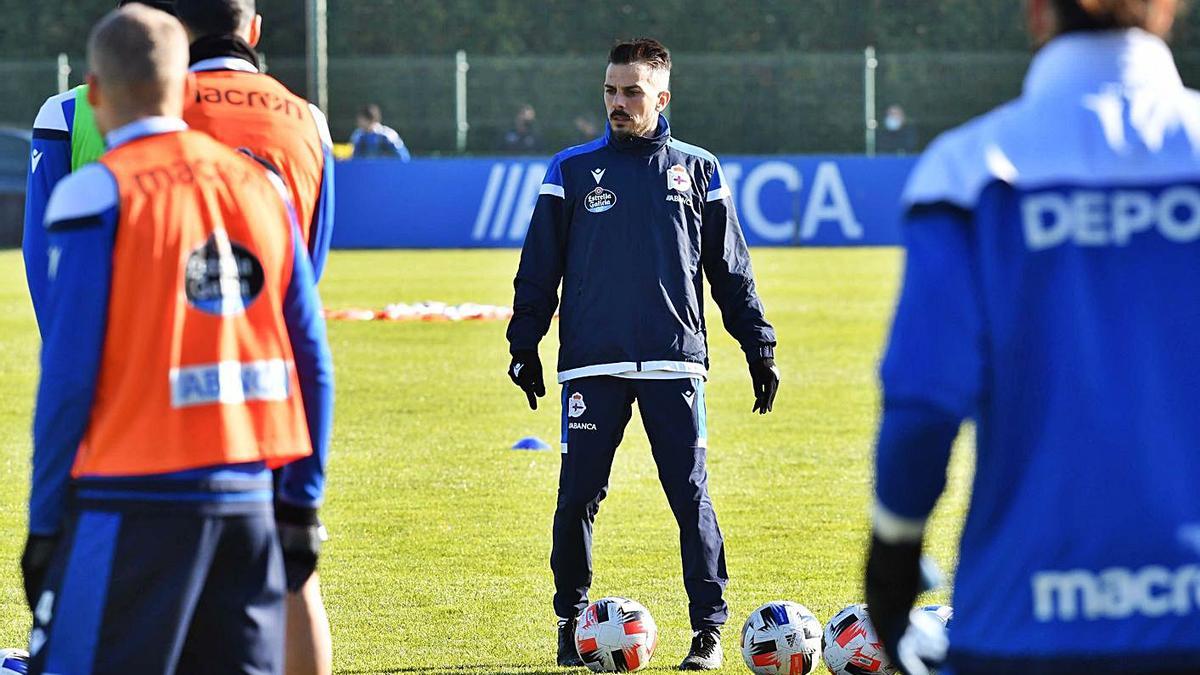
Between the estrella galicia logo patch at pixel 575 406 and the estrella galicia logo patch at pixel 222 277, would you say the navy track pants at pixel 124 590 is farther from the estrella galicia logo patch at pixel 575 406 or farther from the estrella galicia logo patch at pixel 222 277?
the estrella galicia logo patch at pixel 575 406

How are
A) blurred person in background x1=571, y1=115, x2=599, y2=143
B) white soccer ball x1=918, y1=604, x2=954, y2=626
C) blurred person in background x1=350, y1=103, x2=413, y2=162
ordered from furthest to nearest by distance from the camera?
blurred person in background x1=571, y1=115, x2=599, y2=143
blurred person in background x1=350, y1=103, x2=413, y2=162
white soccer ball x1=918, y1=604, x2=954, y2=626

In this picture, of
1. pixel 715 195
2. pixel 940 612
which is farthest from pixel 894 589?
pixel 715 195

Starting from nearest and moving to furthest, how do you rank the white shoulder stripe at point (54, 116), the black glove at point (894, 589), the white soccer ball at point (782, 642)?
the black glove at point (894, 589) → the white shoulder stripe at point (54, 116) → the white soccer ball at point (782, 642)

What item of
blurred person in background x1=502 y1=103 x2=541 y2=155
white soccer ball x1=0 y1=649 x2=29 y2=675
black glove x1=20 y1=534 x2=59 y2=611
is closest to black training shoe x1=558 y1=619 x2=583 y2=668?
white soccer ball x1=0 y1=649 x2=29 y2=675

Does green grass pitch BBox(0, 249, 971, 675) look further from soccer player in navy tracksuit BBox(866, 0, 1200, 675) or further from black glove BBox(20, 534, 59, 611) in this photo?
soccer player in navy tracksuit BBox(866, 0, 1200, 675)

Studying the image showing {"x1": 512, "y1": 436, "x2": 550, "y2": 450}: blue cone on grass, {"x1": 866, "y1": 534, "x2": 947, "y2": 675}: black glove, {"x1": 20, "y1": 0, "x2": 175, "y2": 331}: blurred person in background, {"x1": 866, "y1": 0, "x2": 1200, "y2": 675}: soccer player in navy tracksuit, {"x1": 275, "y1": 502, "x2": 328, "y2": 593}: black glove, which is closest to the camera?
{"x1": 866, "y1": 0, "x2": 1200, "y2": 675}: soccer player in navy tracksuit

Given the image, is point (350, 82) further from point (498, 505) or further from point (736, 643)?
point (736, 643)

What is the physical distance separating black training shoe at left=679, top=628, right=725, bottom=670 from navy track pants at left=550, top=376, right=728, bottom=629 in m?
0.04

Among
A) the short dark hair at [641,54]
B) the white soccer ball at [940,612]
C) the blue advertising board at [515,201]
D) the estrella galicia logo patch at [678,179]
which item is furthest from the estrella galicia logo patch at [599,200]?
the blue advertising board at [515,201]

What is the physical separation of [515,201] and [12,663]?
78.9 feet

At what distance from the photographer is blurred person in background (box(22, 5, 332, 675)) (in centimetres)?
363

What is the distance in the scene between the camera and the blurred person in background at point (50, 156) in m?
5.27

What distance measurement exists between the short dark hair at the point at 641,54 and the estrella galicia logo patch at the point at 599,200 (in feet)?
1.47

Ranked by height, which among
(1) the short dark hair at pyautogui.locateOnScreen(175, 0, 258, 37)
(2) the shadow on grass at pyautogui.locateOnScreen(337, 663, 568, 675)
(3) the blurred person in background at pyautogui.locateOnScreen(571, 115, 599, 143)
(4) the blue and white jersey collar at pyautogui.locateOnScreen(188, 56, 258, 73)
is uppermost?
(3) the blurred person in background at pyautogui.locateOnScreen(571, 115, 599, 143)
